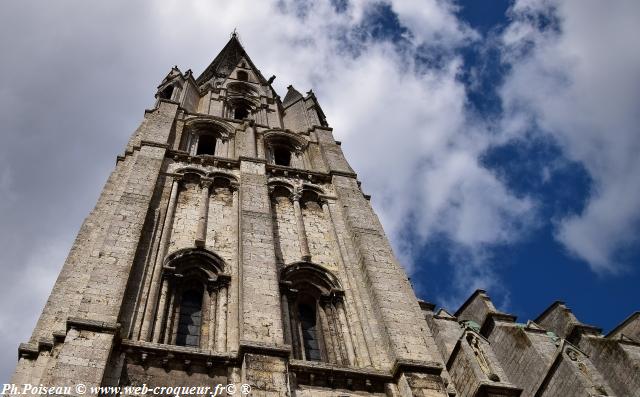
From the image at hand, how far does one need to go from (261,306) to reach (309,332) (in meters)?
1.72

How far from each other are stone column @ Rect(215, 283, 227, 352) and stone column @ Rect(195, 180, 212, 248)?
1508 mm

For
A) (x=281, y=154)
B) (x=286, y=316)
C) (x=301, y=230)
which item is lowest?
(x=286, y=316)

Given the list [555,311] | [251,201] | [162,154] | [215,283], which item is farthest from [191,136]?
[555,311]

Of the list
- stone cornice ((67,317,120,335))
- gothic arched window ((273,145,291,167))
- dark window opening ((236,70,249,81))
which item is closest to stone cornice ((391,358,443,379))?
stone cornice ((67,317,120,335))

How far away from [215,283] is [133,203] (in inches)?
114

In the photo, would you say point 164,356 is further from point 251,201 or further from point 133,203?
point 251,201

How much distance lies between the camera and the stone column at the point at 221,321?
10.8m

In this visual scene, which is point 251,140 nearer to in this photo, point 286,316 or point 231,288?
point 231,288

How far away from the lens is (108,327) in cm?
961

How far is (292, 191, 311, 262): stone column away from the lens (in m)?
13.9

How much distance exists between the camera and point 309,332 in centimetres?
1231

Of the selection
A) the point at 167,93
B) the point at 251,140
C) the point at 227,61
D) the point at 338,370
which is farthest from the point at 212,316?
the point at 227,61

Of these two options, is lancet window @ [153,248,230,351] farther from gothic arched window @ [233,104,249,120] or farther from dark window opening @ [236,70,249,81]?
dark window opening @ [236,70,249,81]

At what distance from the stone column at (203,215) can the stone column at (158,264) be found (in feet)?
2.05
